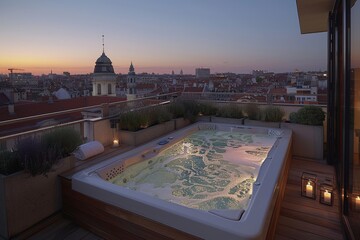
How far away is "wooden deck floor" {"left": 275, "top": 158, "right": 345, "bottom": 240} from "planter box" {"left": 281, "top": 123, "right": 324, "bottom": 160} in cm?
125

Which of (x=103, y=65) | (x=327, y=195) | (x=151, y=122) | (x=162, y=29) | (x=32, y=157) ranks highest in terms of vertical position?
(x=103, y=65)

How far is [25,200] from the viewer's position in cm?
225

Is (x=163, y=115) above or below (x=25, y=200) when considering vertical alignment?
above

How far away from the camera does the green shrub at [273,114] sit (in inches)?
188

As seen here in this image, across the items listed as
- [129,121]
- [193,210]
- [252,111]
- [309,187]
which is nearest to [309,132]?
[252,111]

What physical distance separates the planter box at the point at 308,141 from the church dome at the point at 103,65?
2711 cm

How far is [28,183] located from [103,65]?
28316 millimetres

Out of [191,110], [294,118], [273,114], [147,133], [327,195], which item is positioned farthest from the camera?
[191,110]

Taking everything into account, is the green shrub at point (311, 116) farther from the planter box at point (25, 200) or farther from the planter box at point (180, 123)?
the planter box at point (25, 200)

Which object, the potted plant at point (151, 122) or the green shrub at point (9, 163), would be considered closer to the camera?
the green shrub at point (9, 163)

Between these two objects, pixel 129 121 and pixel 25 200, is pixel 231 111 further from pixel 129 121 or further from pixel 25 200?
pixel 25 200

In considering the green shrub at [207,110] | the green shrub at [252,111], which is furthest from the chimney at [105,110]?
the green shrub at [252,111]

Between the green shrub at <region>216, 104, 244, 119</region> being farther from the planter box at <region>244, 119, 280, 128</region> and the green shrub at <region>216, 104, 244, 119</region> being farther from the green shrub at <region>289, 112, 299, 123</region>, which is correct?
the green shrub at <region>289, 112, 299, 123</region>

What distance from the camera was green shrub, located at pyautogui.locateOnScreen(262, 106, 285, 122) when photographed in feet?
15.7
